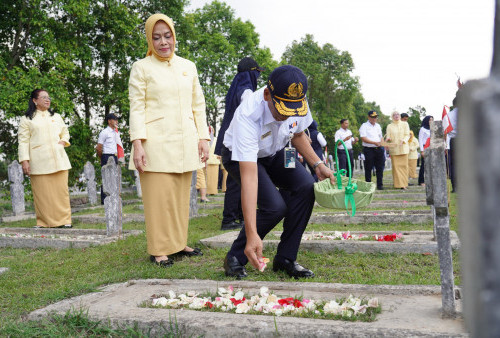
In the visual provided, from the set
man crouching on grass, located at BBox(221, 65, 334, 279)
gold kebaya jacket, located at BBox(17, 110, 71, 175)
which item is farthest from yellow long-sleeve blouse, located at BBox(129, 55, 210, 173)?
gold kebaya jacket, located at BBox(17, 110, 71, 175)

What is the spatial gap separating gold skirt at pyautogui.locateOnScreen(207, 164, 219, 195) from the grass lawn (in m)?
7.30

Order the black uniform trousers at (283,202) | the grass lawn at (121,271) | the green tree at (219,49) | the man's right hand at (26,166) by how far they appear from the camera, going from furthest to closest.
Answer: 1. the green tree at (219,49)
2. the man's right hand at (26,166)
3. the black uniform trousers at (283,202)
4. the grass lawn at (121,271)

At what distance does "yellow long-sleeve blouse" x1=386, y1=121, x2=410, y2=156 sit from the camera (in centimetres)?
1273

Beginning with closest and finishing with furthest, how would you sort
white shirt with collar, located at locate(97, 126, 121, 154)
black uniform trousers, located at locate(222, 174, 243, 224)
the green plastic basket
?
the green plastic basket → black uniform trousers, located at locate(222, 174, 243, 224) → white shirt with collar, located at locate(97, 126, 121, 154)

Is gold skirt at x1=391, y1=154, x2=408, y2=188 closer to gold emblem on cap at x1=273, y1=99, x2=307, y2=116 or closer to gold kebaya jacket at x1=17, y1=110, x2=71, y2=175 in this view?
gold kebaya jacket at x1=17, y1=110, x2=71, y2=175

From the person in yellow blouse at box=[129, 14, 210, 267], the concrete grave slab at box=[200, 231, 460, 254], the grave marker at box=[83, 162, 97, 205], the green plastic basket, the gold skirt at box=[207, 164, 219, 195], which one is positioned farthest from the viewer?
the grave marker at box=[83, 162, 97, 205]

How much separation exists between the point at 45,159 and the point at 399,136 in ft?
29.5

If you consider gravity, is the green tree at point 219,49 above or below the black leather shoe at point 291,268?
above

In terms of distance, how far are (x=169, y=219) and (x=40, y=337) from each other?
2189mm

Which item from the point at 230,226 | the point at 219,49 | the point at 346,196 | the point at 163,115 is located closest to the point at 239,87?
the point at 163,115

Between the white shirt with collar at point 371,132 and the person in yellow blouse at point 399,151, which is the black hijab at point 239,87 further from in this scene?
the person in yellow blouse at point 399,151

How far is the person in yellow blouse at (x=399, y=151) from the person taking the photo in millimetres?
12695

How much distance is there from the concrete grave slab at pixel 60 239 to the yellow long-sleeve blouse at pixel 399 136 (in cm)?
830

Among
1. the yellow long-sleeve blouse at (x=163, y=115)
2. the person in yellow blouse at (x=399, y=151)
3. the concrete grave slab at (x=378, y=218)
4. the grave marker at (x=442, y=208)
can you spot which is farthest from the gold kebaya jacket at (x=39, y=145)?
the person in yellow blouse at (x=399, y=151)
